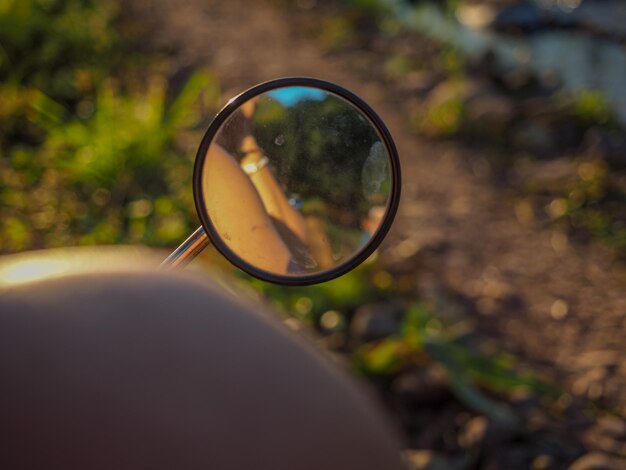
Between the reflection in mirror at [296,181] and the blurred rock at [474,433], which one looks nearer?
the reflection in mirror at [296,181]

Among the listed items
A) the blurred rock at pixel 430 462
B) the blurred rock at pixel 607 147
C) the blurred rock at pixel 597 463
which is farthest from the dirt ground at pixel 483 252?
the blurred rock at pixel 607 147

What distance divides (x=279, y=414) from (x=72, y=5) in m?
6.72

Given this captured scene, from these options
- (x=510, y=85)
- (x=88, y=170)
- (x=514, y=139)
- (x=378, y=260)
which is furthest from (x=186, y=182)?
(x=510, y=85)

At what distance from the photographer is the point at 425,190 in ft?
18.7

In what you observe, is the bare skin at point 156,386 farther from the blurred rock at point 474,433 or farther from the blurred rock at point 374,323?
the blurred rock at point 374,323

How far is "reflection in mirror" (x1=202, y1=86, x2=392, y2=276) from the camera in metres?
1.68

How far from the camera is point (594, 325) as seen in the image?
4.28 metres

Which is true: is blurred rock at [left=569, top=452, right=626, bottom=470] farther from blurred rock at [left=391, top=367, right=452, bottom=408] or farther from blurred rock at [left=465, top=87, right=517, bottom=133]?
blurred rock at [left=465, top=87, right=517, bottom=133]

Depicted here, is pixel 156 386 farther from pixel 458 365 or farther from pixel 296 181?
pixel 458 365

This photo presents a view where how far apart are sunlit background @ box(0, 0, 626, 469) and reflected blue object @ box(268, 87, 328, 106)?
1.60 m

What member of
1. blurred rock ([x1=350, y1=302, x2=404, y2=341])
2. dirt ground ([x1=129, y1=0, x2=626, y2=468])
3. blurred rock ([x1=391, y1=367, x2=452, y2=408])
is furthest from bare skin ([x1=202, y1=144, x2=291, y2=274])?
blurred rock ([x1=350, y1=302, x2=404, y2=341])

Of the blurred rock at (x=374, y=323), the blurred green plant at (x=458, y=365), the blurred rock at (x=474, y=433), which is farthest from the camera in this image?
the blurred rock at (x=374, y=323)

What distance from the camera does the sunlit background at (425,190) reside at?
135 inches

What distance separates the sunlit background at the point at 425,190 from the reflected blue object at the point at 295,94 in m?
1.60
